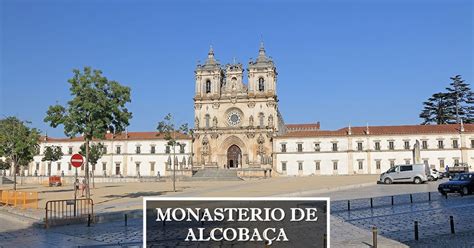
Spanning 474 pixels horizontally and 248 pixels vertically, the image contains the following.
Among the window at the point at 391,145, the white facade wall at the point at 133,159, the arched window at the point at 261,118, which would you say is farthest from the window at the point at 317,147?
the white facade wall at the point at 133,159

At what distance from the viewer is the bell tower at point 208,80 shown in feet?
271

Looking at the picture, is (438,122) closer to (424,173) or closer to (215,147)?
(215,147)

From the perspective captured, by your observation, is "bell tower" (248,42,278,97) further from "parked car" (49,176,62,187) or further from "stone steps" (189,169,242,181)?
"parked car" (49,176,62,187)

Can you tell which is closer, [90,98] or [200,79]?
[90,98]

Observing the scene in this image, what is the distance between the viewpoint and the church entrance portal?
261 feet

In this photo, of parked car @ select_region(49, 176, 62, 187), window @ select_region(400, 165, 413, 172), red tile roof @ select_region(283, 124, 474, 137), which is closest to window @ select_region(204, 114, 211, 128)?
red tile roof @ select_region(283, 124, 474, 137)

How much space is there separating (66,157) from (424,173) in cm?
7232

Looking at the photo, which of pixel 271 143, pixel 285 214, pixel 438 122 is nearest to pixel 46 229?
pixel 285 214

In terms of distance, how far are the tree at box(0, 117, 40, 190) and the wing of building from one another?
33070 millimetres

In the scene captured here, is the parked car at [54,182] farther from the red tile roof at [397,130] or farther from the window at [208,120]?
the red tile roof at [397,130]

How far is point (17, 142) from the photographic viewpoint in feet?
117

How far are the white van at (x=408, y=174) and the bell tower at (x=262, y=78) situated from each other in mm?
42308

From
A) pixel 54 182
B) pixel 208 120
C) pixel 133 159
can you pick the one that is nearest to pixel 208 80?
pixel 208 120

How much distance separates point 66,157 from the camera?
88.2m
